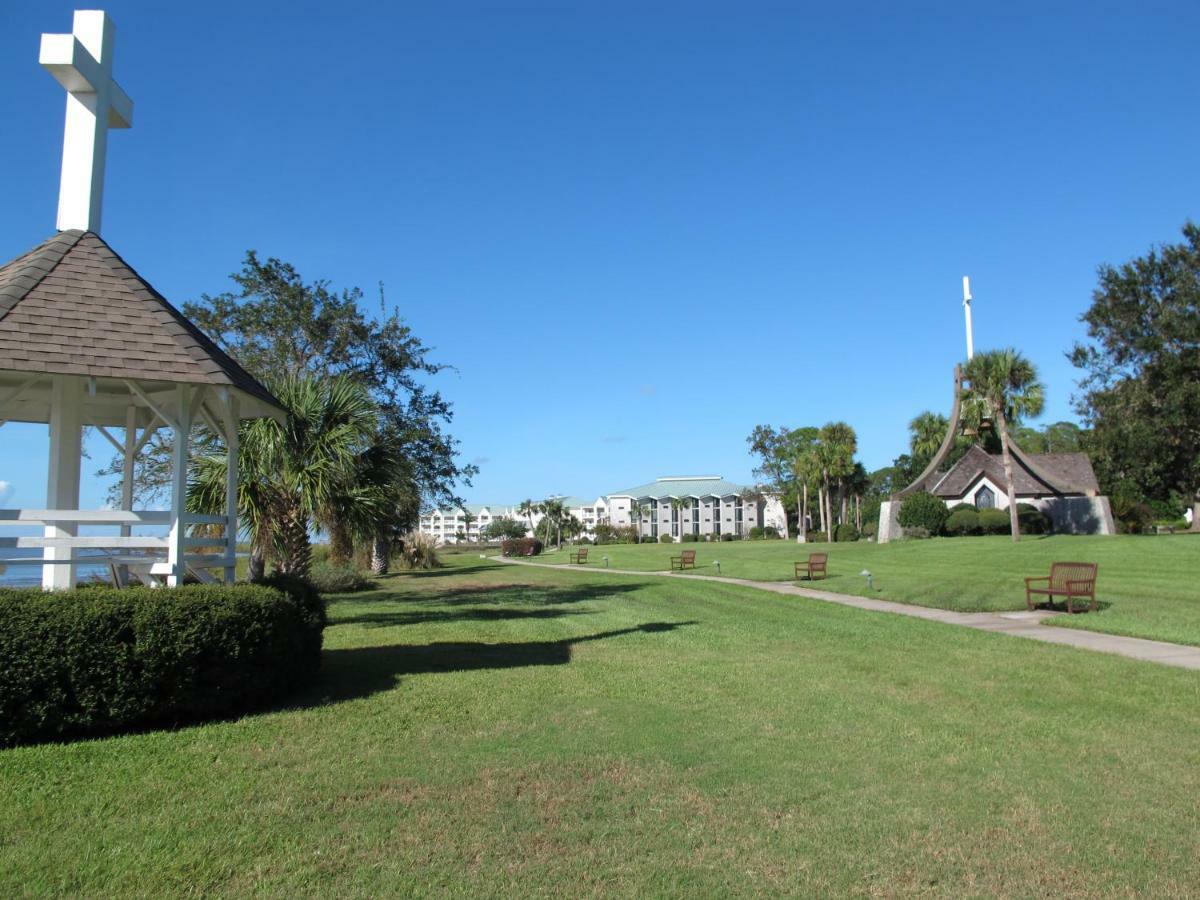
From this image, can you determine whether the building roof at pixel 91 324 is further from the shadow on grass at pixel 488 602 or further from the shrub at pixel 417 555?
the shrub at pixel 417 555

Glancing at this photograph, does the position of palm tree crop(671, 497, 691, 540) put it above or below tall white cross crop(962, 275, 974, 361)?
below

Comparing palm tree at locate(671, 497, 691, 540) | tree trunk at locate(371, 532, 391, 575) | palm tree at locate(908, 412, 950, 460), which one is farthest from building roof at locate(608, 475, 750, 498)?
tree trunk at locate(371, 532, 391, 575)

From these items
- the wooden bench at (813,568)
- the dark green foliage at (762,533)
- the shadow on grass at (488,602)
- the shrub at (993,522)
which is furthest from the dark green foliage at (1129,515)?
the dark green foliage at (762,533)

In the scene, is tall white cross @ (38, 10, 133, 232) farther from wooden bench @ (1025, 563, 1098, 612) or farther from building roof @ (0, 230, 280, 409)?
wooden bench @ (1025, 563, 1098, 612)

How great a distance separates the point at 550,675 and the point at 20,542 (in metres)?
5.06

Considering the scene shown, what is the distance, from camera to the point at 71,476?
8.21 m

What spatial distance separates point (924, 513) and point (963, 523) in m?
2.14

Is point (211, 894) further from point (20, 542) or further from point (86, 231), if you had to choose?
point (86, 231)

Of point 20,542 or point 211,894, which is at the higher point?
point 20,542

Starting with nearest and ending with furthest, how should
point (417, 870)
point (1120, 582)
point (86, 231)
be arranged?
point (417, 870), point (86, 231), point (1120, 582)

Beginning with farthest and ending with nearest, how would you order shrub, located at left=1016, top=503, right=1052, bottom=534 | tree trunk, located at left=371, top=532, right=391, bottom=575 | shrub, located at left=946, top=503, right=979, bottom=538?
shrub, located at left=1016, top=503, right=1052, bottom=534 → shrub, located at left=946, top=503, right=979, bottom=538 → tree trunk, located at left=371, top=532, right=391, bottom=575

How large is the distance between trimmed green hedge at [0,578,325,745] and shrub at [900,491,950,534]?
47.1 meters

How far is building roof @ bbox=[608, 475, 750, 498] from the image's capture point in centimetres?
11903

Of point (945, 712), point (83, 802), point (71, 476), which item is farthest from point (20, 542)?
point (945, 712)
